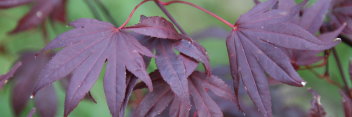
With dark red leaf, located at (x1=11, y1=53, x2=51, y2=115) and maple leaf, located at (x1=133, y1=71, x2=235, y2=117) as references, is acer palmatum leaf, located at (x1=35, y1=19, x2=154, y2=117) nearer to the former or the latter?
maple leaf, located at (x1=133, y1=71, x2=235, y2=117)

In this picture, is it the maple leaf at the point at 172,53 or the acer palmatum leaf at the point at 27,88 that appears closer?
the maple leaf at the point at 172,53

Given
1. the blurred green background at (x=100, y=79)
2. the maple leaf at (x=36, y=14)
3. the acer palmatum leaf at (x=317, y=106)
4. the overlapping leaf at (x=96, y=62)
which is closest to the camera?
the overlapping leaf at (x=96, y=62)

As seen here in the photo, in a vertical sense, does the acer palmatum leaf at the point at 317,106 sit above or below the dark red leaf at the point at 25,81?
above

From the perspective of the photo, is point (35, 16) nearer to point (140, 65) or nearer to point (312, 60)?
point (140, 65)

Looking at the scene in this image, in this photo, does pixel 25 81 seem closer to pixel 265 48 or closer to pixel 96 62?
pixel 96 62

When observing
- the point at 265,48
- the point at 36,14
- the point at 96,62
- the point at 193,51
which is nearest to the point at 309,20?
the point at 265,48

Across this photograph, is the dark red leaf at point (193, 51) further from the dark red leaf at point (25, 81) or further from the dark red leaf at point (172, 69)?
the dark red leaf at point (25, 81)

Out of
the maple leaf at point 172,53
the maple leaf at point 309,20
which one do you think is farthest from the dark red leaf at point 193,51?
the maple leaf at point 309,20
